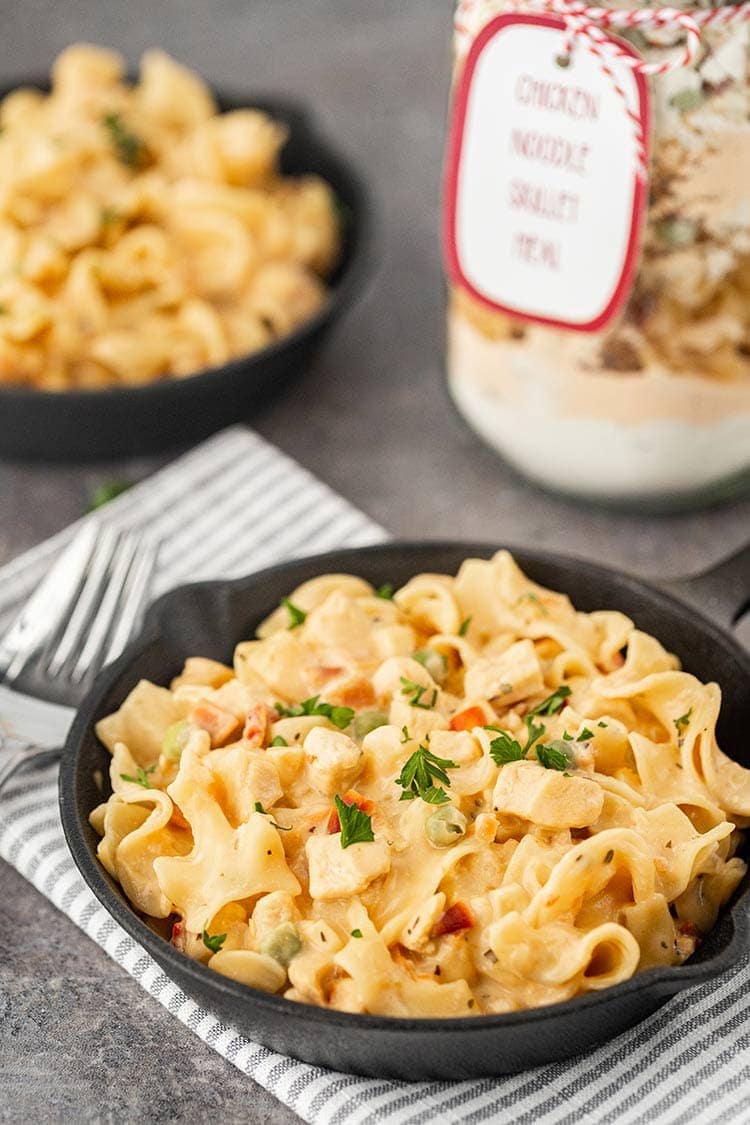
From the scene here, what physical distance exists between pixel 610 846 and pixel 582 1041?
0.21m

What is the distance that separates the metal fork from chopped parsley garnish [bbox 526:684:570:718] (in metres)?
0.70

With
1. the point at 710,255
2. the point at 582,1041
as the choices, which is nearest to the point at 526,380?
the point at 710,255

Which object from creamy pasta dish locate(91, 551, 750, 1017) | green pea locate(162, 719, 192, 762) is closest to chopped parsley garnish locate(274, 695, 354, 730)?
creamy pasta dish locate(91, 551, 750, 1017)

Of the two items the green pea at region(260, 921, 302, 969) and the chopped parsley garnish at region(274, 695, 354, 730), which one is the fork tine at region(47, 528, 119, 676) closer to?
the chopped parsley garnish at region(274, 695, 354, 730)

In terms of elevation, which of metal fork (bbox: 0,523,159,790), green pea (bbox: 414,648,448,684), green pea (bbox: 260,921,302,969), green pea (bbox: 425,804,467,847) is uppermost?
green pea (bbox: 425,804,467,847)

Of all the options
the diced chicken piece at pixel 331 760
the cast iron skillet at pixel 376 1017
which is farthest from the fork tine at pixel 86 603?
the diced chicken piece at pixel 331 760

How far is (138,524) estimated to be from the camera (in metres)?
2.63

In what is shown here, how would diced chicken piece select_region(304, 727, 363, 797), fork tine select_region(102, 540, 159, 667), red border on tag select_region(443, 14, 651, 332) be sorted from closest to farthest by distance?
diced chicken piece select_region(304, 727, 363, 797), red border on tag select_region(443, 14, 651, 332), fork tine select_region(102, 540, 159, 667)

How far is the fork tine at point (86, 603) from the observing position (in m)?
2.24

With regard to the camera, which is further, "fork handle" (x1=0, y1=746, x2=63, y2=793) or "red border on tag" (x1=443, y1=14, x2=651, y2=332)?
"red border on tag" (x1=443, y1=14, x2=651, y2=332)

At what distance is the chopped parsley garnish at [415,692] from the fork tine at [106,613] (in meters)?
0.58

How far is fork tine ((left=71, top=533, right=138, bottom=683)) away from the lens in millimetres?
2232

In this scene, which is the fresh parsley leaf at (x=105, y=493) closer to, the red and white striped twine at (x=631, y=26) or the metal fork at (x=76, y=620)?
the metal fork at (x=76, y=620)

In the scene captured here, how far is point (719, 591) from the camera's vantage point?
2129 millimetres
